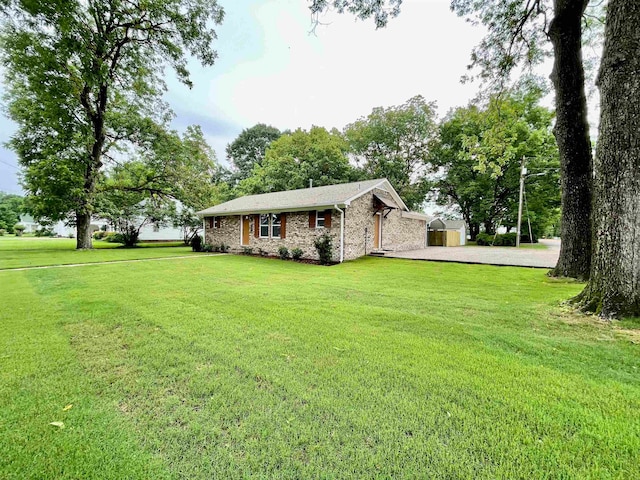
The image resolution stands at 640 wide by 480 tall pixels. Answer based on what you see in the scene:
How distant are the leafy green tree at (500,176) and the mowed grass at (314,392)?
63.7 feet

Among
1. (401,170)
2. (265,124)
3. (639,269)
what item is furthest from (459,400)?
(265,124)

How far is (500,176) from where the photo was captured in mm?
23453

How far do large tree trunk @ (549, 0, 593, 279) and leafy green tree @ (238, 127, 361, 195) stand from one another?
59.1 ft

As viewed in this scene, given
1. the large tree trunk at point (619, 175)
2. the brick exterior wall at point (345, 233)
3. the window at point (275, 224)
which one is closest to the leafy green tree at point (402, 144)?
the brick exterior wall at point (345, 233)

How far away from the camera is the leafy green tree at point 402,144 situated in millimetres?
27844

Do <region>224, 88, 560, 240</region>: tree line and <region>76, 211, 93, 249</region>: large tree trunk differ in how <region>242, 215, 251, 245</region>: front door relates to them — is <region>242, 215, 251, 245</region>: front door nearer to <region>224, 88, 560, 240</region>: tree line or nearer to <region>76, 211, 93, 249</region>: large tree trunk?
<region>224, 88, 560, 240</region>: tree line

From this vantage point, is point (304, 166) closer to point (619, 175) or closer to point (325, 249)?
point (325, 249)

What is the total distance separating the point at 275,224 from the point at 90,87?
12.1 m

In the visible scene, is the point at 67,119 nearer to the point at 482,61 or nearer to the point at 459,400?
the point at 482,61

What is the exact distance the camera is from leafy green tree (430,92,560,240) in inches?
871

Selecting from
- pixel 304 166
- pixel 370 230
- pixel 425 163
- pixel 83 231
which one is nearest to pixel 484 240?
pixel 425 163

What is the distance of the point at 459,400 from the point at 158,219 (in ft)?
84.1

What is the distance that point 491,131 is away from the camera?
9836mm

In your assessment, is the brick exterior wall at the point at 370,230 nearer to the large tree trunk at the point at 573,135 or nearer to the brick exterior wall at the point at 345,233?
the brick exterior wall at the point at 345,233
